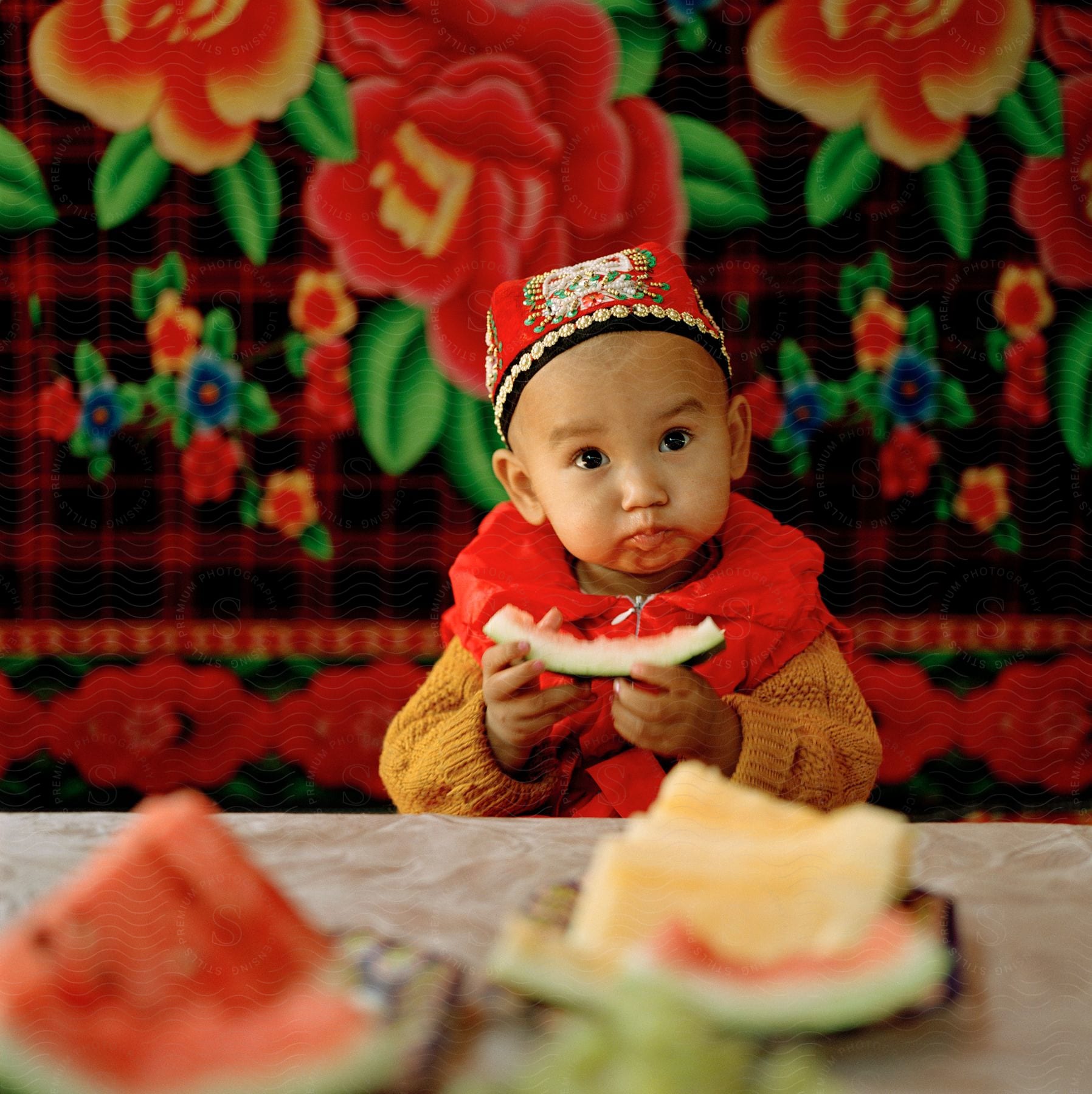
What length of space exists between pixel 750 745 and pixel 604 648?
0.15 metres

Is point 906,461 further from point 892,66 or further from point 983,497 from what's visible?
point 892,66

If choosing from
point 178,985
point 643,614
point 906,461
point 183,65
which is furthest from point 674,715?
point 183,65

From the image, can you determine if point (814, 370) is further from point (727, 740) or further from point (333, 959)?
point (333, 959)

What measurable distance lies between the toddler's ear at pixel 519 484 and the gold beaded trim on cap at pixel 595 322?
71 mm

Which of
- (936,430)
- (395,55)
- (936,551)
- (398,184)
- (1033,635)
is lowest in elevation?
(1033,635)

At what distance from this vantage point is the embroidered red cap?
1197 mm

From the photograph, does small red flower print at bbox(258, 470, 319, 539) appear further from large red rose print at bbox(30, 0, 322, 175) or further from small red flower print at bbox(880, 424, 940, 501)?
small red flower print at bbox(880, 424, 940, 501)

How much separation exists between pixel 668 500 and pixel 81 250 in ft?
4.42

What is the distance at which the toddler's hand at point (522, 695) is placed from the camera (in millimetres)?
1024

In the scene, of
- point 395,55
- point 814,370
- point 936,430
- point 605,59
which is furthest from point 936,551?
point 395,55

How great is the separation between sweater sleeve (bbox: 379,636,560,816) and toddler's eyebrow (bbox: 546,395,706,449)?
0.87 ft

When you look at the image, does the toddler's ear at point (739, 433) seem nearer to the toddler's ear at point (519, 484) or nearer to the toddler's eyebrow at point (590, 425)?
the toddler's eyebrow at point (590, 425)

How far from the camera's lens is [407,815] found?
0.81 meters

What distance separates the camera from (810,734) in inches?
43.6
